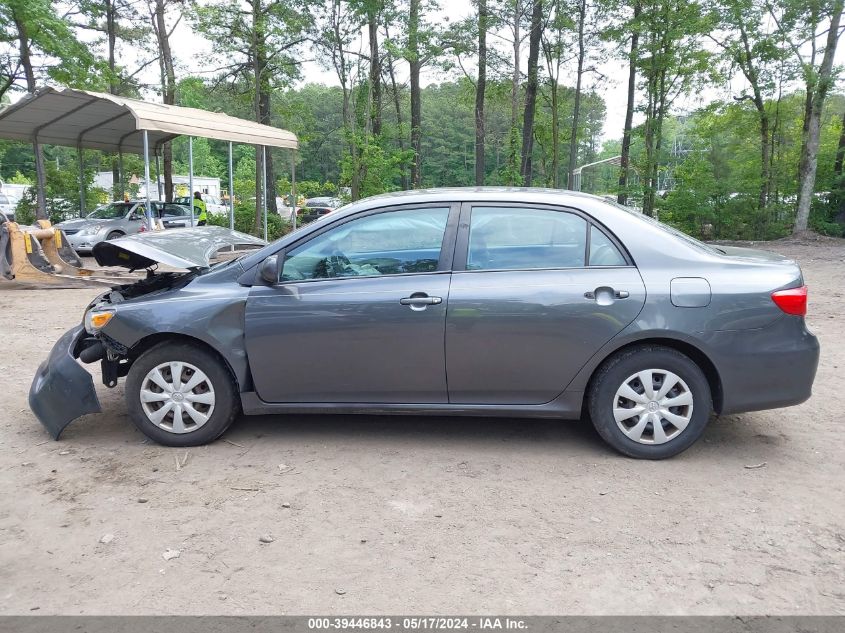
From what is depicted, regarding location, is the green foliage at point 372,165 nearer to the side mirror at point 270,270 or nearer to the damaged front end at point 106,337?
the damaged front end at point 106,337

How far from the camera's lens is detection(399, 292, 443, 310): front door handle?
160 inches

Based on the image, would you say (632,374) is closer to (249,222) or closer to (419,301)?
(419,301)

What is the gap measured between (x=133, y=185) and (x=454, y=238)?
103 feet

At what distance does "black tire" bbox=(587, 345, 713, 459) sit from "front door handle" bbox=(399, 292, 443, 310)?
44.1 inches

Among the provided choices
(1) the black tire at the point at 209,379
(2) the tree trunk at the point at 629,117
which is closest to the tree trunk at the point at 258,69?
(2) the tree trunk at the point at 629,117

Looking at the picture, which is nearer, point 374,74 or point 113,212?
point 113,212

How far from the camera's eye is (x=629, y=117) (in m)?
24.7

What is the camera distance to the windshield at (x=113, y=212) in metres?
18.3

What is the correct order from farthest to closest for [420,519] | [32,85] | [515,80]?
[515,80]
[32,85]
[420,519]

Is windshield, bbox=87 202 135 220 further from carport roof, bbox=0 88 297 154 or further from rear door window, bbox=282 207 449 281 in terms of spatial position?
rear door window, bbox=282 207 449 281

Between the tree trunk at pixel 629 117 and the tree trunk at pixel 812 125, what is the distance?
518 centimetres

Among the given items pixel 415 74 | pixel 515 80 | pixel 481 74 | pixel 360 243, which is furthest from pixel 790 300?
pixel 415 74

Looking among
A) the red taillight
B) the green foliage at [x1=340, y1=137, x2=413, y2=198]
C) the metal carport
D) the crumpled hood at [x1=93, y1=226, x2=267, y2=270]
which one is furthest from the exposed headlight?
the green foliage at [x1=340, y1=137, x2=413, y2=198]

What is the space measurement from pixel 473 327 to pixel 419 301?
1.21ft
